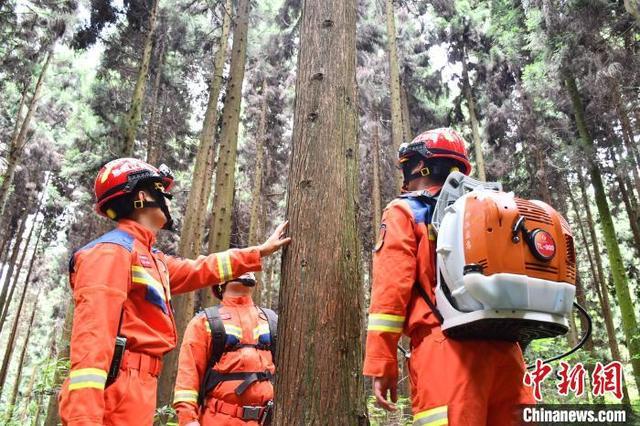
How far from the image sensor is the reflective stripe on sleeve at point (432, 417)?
216 centimetres

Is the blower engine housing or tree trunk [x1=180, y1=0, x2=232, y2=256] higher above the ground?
tree trunk [x1=180, y1=0, x2=232, y2=256]

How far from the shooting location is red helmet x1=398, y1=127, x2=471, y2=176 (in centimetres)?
296

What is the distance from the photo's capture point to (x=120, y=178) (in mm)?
3135

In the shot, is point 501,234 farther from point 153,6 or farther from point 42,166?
point 42,166

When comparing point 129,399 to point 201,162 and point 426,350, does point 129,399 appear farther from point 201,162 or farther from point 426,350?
point 201,162

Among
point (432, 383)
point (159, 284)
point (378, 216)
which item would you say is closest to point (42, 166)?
point (378, 216)

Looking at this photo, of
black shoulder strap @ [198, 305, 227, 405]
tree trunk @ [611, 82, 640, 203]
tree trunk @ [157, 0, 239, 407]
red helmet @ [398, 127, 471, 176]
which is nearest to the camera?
red helmet @ [398, 127, 471, 176]

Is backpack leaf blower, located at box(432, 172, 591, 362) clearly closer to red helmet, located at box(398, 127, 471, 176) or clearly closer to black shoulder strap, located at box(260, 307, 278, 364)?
red helmet, located at box(398, 127, 471, 176)

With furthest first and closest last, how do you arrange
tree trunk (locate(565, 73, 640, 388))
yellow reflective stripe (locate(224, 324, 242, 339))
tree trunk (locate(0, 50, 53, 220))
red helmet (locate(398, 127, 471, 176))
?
tree trunk (locate(0, 50, 53, 220)) → tree trunk (locate(565, 73, 640, 388)) → yellow reflective stripe (locate(224, 324, 242, 339)) → red helmet (locate(398, 127, 471, 176))

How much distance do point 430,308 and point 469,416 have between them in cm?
53

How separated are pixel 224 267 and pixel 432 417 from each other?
5.74 feet

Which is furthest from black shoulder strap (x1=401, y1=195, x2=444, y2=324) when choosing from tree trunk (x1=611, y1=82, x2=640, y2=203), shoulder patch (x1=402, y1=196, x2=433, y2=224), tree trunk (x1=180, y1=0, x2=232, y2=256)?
tree trunk (x1=611, y1=82, x2=640, y2=203)

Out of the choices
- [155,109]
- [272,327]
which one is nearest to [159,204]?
[272,327]

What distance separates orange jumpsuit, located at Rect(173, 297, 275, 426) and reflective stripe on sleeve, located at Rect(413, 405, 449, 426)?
1794 mm
